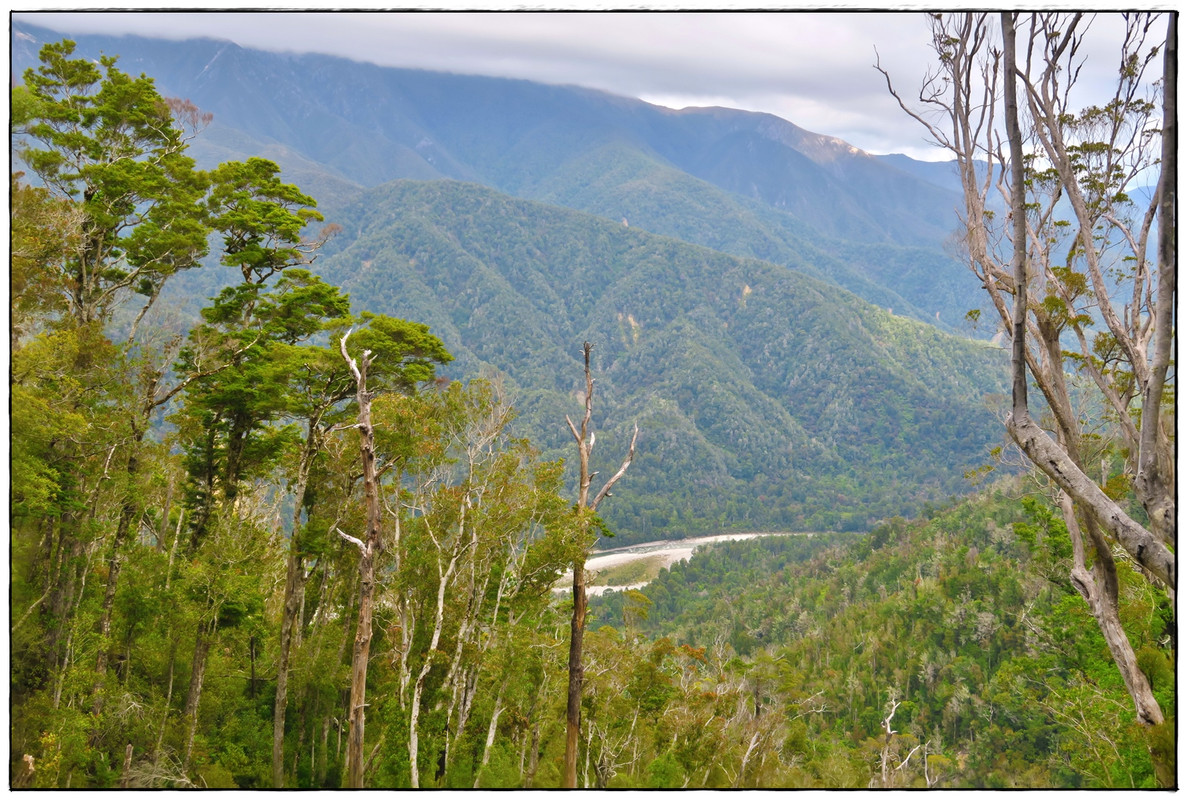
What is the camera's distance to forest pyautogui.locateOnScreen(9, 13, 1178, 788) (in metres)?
6.21

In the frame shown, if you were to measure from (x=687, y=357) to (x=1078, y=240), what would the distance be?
117 meters

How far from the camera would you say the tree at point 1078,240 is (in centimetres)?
402

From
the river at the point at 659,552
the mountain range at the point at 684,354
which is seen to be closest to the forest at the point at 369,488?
the mountain range at the point at 684,354

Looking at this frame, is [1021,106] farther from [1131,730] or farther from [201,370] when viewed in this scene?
[201,370]

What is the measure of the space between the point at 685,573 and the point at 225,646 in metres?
58.8

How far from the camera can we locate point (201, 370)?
1059 cm

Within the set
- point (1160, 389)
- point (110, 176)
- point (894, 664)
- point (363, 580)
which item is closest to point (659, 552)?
point (894, 664)

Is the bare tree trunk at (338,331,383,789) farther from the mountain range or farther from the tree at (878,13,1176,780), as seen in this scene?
the mountain range

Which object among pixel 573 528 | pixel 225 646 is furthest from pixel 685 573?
pixel 573 528

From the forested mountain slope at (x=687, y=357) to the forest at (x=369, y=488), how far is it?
190 feet

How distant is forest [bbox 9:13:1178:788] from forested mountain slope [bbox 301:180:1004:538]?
58.0 m

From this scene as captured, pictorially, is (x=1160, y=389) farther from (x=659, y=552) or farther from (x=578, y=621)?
(x=659, y=552)

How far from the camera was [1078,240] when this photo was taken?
23.8 feet

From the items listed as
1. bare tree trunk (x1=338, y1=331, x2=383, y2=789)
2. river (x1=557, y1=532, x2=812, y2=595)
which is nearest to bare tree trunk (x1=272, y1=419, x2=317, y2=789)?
bare tree trunk (x1=338, y1=331, x2=383, y2=789)
